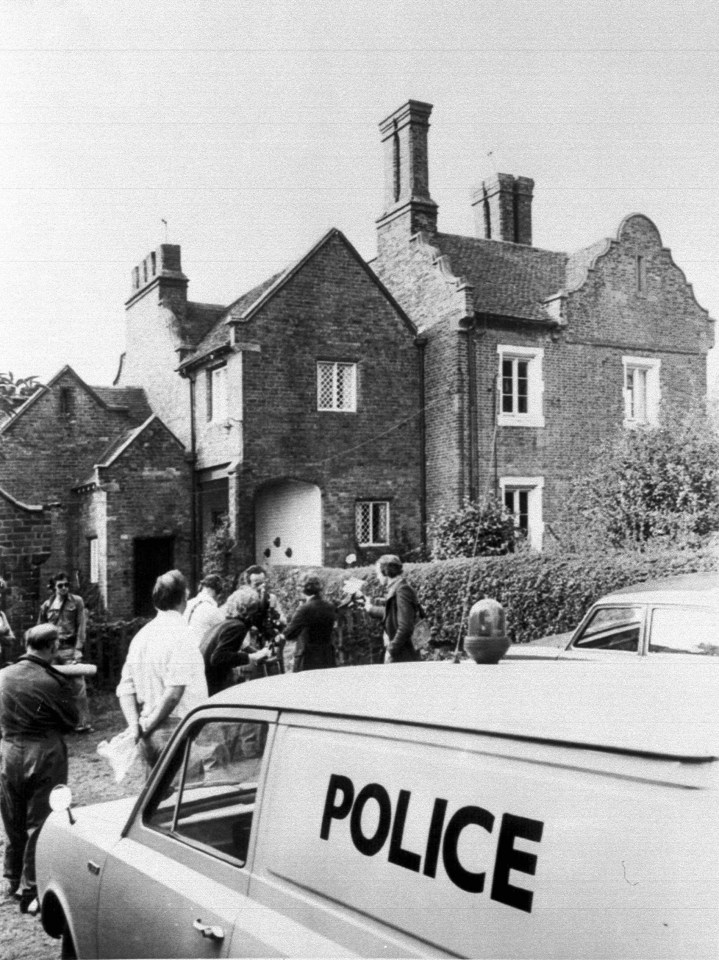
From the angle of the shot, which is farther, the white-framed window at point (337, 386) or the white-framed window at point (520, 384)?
the white-framed window at point (520, 384)

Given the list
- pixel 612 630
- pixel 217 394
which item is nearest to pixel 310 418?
pixel 217 394

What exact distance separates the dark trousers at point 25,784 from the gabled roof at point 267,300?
42.2 feet

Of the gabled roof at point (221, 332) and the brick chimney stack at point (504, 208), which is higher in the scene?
the brick chimney stack at point (504, 208)

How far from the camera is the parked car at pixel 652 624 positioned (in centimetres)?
573

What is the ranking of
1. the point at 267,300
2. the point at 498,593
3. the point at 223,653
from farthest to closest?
the point at 267,300 → the point at 498,593 → the point at 223,653

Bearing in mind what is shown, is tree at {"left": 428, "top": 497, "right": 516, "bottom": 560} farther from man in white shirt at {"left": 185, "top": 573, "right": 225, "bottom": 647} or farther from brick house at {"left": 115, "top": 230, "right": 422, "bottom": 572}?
man in white shirt at {"left": 185, "top": 573, "right": 225, "bottom": 647}

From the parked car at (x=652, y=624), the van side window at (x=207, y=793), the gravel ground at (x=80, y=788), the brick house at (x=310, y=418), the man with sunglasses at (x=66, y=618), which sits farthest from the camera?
the brick house at (x=310, y=418)

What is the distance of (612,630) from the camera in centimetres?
655

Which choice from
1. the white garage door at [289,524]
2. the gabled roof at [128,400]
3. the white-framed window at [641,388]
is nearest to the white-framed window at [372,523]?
the white garage door at [289,524]

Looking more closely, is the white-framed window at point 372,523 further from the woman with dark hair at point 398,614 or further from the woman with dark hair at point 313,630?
the woman with dark hair at point 313,630

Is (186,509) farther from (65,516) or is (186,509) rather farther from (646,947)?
(646,947)

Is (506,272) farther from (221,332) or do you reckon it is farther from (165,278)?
(165,278)

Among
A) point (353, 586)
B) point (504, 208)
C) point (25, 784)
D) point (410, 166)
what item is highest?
point (504, 208)

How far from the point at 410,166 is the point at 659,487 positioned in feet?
34.9
